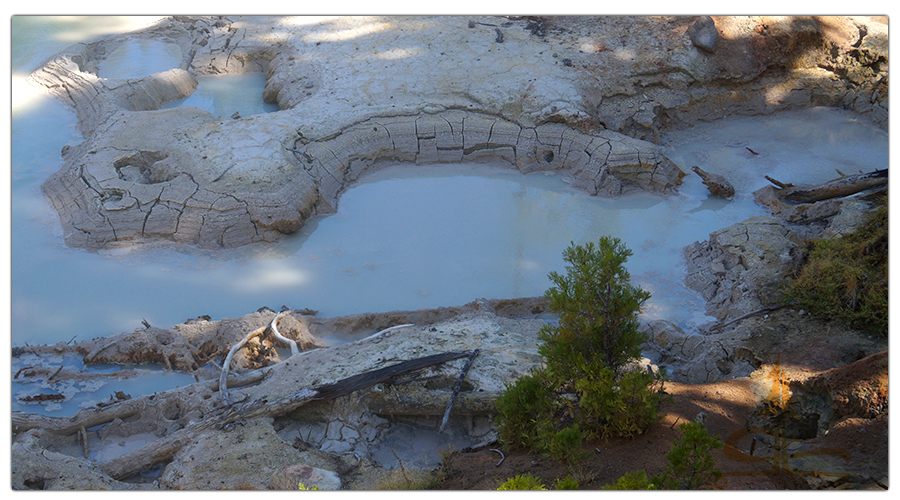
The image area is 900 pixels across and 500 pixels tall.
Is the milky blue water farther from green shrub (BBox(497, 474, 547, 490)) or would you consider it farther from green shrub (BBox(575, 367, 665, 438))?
green shrub (BBox(497, 474, 547, 490))

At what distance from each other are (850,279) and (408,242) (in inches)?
150

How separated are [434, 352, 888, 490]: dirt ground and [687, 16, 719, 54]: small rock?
6.25 meters

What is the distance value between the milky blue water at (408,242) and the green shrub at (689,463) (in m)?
2.87

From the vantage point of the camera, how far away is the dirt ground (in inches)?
119

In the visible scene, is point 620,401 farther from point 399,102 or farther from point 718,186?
point 399,102

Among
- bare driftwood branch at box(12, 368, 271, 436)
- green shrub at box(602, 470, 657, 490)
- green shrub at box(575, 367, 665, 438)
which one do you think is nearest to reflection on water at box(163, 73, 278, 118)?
bare driftwood branch at box(12, 368, 271, 436)

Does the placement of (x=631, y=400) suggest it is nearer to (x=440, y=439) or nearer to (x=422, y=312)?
(x=440, y=439)

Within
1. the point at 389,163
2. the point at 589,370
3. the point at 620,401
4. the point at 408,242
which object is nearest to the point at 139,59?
the point at 389,163

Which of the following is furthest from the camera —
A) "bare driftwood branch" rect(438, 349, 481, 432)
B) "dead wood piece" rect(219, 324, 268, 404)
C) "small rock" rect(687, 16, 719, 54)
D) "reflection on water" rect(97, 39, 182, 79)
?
"reflection on water" rect(97, 39, 182, 79)

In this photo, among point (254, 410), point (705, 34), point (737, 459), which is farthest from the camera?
point (705, 34)

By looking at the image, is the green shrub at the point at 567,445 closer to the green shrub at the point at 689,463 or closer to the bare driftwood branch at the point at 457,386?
the green shrub at the point at 689,463

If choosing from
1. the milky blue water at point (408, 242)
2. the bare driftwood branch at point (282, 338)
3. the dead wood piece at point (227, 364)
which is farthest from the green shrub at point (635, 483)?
the milky blue water at point (408, 242)

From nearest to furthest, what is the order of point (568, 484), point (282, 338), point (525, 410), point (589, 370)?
point (568, 484)
point (589, 370)
point (525, 410)
point (282, 338)

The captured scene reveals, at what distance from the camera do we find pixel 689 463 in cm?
275
